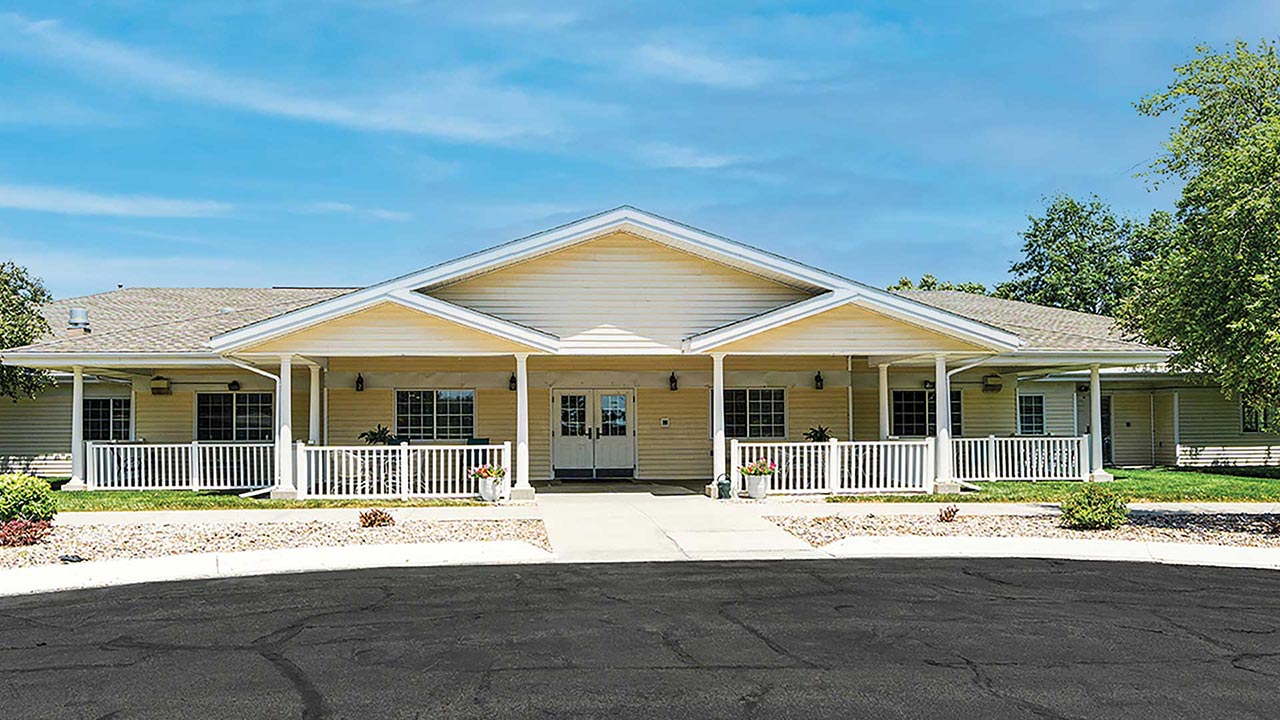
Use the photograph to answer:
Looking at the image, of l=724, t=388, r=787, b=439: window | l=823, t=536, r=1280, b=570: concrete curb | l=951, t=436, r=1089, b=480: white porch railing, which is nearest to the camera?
l=823, t=536, r=1280, b=570: concrete curb

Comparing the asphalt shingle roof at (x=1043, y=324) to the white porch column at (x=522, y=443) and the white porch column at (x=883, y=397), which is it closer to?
the white porch column at (x=883, y=397)

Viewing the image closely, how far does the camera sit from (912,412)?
2516 cm

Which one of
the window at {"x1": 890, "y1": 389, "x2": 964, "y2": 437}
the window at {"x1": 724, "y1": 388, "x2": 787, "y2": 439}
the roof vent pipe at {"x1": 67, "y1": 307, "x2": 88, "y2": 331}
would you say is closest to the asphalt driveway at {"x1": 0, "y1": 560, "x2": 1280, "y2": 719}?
the window at {"x1": 724, "y1": 388, "x2": 787, "y2": 439}

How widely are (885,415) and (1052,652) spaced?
14.8 metres

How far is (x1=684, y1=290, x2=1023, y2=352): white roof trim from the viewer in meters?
19.3

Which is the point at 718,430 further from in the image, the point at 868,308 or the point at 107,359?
the point at 107,359

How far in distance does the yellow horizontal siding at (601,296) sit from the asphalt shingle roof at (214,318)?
11.1ft

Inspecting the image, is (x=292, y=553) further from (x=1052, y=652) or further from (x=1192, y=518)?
(x=1192, y=518)

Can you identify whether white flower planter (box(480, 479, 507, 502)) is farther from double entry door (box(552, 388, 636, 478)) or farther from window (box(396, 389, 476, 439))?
double entry door (box(552, 388, 636, 478))

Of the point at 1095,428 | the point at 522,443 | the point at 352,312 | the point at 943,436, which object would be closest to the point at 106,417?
the point at 352,312

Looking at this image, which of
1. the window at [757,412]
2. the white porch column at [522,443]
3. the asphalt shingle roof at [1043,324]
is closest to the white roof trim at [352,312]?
the white porch column at [522,443]

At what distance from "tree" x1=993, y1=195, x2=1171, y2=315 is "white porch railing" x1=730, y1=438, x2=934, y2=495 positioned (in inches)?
1366

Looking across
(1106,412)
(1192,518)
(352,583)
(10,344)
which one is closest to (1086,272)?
(1106,412)

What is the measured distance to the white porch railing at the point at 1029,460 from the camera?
75.3 ft
